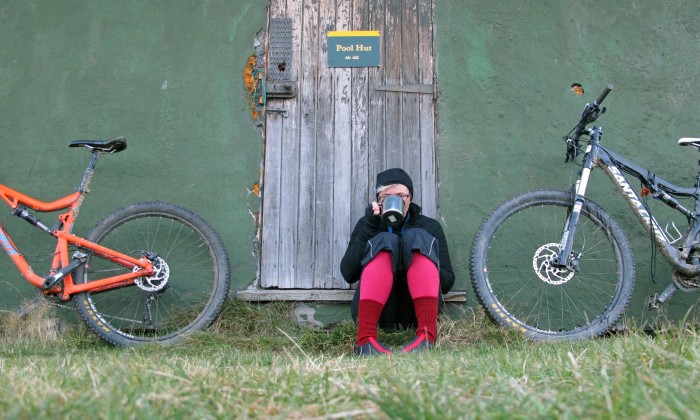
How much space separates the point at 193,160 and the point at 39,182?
0.91 metres

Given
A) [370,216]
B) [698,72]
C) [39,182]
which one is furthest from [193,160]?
[698,72]

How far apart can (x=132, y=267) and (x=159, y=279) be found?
155 millimetres

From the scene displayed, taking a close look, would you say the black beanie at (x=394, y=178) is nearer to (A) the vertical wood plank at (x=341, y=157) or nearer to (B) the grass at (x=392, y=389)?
(A) the vertical wood plank at (x=341, y=157)

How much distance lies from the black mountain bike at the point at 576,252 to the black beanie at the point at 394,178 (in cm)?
57

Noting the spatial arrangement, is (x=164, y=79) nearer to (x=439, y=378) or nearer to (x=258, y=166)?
(x=258, y=166)

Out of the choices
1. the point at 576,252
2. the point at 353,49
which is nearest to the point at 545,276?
the point at 576,252

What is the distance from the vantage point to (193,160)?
175 inches

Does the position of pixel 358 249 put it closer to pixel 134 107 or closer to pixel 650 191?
pixel 650 191

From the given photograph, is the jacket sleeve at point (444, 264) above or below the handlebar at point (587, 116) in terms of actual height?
below

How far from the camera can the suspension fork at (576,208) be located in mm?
3566

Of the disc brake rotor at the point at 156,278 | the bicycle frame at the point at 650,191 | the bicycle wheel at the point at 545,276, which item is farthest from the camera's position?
the bicycle wheel at the point at 545,276

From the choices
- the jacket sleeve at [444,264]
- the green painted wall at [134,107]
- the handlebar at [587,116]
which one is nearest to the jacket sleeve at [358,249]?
the jacket sleeve at [444,264]

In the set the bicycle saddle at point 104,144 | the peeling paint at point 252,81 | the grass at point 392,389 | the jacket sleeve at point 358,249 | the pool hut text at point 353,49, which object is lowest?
the grass at point 392,389

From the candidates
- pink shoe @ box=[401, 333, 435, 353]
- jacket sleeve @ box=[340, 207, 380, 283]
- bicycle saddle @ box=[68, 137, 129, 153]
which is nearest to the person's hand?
jacket sleeve @ box=[340, 207, 380, 283]
